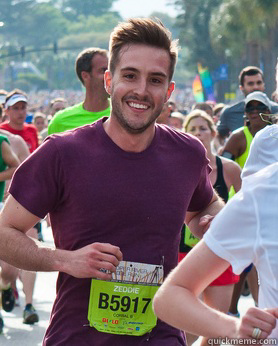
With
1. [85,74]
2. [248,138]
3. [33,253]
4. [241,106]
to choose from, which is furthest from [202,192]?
[241,106]

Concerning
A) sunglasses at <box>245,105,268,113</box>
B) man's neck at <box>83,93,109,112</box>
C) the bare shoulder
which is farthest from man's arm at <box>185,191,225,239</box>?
sunglasses at <box>245,105,268,113</box>

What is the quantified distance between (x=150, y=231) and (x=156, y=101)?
1.62 ft

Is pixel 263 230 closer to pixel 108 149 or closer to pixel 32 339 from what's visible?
pixel 108 149

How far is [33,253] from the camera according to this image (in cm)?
393

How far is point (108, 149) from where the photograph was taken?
4.11 m

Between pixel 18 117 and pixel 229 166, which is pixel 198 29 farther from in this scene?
pixel 229 166

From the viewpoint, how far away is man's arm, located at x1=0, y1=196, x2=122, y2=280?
12.2 feet

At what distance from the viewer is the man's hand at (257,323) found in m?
2.62

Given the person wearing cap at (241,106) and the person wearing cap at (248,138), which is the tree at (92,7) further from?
the person wearing cap at (248,138)

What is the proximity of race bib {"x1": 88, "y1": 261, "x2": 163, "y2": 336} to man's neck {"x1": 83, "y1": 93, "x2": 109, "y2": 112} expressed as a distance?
4.00 metres

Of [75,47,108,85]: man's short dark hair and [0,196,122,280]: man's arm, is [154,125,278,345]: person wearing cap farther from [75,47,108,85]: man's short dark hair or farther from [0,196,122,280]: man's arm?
[75,47,108,85]: man's short dark hair

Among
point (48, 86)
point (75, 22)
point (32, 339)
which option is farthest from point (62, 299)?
point (75, 22)

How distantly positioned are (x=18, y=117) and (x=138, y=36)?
7.51 metres

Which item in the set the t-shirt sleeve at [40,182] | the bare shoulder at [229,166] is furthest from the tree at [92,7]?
the t-shirt sleeve at [40,182]
